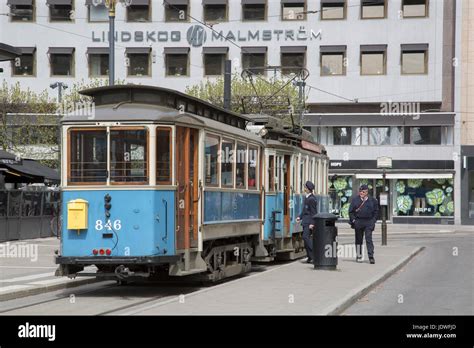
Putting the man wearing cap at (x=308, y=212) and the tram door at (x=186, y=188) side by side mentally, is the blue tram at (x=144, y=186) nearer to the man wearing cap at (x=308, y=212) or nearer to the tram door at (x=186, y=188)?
the tram door at (x=186, y=188)

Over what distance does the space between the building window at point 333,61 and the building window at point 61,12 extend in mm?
15124

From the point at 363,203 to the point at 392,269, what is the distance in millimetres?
1937

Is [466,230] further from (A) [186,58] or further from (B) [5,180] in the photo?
(B) [5,180]

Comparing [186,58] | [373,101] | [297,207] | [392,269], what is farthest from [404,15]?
[392,269]

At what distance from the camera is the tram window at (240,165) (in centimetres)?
1673

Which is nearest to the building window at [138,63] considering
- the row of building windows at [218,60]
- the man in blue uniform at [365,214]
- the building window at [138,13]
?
the row of building windows at [218,60]

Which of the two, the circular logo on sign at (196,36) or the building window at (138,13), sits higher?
the building window at (138,13)

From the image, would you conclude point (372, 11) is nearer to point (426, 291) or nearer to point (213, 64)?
point (213, 64)

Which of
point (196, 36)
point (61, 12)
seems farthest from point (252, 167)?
point (61, 12)

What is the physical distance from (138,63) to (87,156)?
37.5 meters

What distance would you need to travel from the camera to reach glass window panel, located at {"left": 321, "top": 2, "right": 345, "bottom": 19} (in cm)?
4988

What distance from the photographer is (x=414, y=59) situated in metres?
49.4

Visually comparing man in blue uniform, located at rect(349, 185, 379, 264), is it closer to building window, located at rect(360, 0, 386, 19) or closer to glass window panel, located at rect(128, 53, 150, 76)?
building window, located at rect(360, 0, 386, 19)

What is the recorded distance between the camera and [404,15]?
49.6 m
